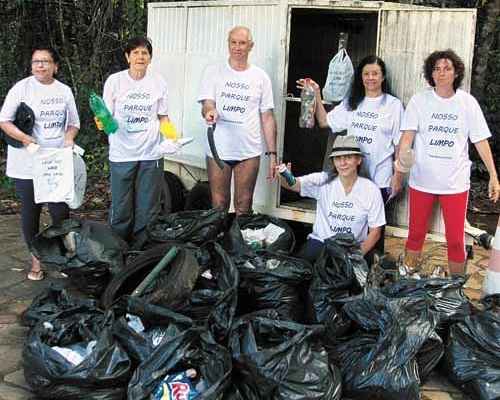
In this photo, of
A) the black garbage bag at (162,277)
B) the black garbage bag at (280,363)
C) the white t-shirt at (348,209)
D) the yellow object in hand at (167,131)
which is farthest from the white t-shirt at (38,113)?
the black garbage bag at (280,363)

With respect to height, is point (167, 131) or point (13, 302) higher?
point (167, 131)

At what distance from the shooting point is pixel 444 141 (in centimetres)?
455

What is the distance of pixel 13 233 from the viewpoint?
6.59m

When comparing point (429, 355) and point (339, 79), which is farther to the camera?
point (339, 79)

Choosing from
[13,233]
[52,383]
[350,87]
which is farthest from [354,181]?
[13,233]

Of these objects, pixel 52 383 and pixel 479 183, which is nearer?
pixel 52 383

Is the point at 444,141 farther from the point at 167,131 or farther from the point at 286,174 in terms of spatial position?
the point at 167,131

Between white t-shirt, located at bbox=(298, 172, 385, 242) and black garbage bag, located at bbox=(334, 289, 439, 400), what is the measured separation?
2.99 feet

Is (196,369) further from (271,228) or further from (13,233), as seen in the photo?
(13,233)

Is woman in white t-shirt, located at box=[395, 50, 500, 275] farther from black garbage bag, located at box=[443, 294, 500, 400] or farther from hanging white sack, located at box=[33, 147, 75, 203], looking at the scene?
hanging white sack, located at box=[33, 147, 75, 203]

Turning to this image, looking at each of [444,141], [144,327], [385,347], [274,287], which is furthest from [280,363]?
[444,141]

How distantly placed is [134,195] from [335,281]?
1.83 metres

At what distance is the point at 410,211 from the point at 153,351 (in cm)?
220

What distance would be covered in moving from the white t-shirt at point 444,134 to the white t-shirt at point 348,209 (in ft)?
1.15
